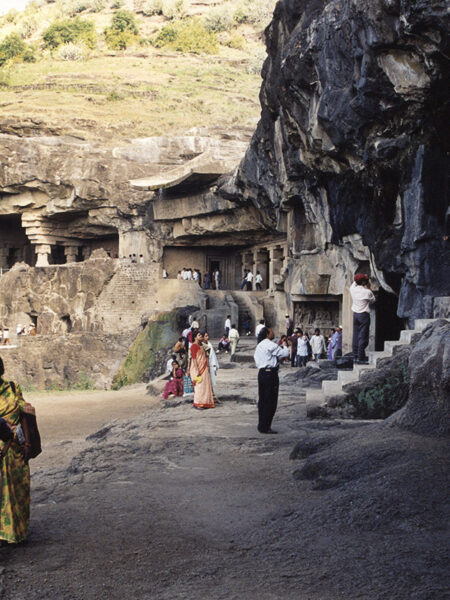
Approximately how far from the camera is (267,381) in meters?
7.70

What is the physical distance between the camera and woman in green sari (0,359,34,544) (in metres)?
4.09

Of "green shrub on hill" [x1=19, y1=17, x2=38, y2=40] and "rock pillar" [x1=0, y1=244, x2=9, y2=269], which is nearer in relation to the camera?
"rock pillar" [x1=0, y1=244, x2=9, y2=269]

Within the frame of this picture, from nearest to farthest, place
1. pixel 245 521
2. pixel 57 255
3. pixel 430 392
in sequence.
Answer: pixel 245 521 < pixel 430 392 < pixel 57 255

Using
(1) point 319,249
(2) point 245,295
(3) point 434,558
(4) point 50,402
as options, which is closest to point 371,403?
(3) point 434,558

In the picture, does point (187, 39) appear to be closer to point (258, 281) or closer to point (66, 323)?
point (258, 281)

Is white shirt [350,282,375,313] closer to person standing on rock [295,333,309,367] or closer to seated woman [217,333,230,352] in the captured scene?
person standing on rock [295,333,309,367]

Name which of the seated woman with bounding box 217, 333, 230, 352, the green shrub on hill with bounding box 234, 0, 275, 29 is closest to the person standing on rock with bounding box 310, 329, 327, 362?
the seated woman with bounding box 217, 333, 230, 352

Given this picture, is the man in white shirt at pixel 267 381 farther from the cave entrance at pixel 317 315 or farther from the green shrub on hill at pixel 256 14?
the green shrub on hill at pixel 256 14

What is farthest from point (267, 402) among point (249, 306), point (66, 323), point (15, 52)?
point (15, 52)

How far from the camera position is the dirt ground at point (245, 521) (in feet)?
11.3

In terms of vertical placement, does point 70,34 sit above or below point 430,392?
above

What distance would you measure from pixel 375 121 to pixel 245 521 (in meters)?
8.56

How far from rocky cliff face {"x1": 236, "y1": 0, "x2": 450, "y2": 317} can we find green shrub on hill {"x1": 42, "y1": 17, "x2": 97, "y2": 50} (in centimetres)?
4598

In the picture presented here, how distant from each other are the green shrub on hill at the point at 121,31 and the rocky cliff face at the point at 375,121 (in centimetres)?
4494
